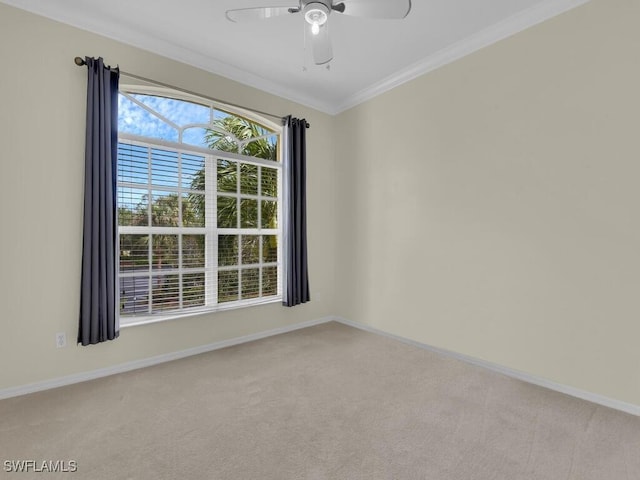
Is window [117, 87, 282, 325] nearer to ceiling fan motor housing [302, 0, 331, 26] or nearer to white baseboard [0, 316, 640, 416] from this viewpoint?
white baseboard [0, 316, 640, 416]

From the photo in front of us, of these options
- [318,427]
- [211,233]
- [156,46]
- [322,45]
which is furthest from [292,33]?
[318,427]

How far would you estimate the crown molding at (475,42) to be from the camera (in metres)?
2.38

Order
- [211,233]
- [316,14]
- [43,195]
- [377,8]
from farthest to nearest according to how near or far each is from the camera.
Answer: [211,233]
[43,195]
[316,14]
[377,8]

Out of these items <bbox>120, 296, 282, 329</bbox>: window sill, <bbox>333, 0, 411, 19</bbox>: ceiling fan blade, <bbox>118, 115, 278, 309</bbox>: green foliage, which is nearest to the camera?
<bbox>333, 0, 411, 19</bbox>: ceiling fan blade

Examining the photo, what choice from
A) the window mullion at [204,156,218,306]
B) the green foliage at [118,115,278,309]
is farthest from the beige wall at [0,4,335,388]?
the window mullion at [204,156,218,306]

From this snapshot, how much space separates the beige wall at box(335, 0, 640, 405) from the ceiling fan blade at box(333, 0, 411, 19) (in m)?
1.34

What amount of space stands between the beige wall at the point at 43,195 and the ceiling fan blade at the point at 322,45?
66.1 inches

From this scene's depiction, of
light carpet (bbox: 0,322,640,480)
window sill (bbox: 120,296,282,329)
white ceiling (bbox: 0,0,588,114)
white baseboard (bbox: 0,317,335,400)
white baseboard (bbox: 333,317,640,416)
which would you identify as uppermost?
white ceiling (bbox: 0,0,588,114)

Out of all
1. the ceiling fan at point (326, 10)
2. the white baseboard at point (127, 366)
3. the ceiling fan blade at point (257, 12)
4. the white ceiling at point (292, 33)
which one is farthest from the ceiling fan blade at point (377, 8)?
the white baseboard at point (127, 366)

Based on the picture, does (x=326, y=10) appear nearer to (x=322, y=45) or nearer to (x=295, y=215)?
(x=322, y=45)

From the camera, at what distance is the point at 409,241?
342 cm

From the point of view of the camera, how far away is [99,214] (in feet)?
8.26

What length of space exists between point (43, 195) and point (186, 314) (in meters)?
1.51

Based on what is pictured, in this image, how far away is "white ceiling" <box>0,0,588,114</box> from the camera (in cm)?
242
